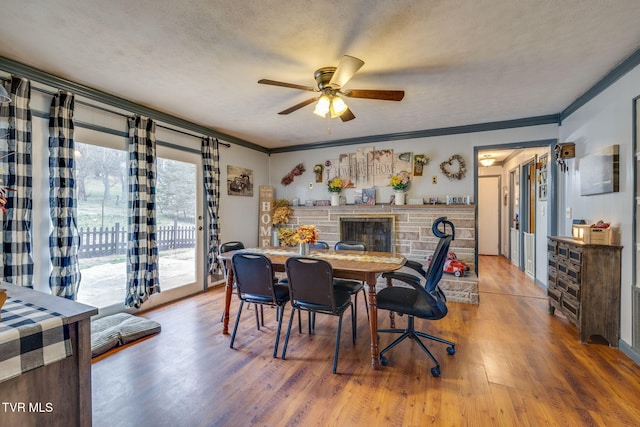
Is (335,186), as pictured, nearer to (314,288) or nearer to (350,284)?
(350,284)

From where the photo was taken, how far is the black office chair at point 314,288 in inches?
84.7

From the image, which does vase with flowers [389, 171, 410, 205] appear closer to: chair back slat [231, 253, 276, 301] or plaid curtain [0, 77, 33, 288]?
chair back slat [231, 253, 276, 301]

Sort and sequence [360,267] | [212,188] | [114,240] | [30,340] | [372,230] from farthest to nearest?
[372,230] < [212,188] < [114,240] < [360,267] < [30,340]

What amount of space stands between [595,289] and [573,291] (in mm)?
200

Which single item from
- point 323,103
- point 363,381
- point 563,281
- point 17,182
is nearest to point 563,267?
point 563,281

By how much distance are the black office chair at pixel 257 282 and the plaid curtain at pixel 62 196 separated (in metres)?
1.55

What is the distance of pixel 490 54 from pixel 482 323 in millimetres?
2616

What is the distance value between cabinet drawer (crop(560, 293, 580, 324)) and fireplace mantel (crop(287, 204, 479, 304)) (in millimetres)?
909

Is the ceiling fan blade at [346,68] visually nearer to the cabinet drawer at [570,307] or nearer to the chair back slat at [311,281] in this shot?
the chair back slat at [311,281]

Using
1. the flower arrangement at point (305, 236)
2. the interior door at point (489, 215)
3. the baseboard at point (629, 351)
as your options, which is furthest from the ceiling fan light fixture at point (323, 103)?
the interior door at point (489, 215)

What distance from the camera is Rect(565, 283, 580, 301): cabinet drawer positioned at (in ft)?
8.59

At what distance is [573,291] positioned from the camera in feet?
8.89

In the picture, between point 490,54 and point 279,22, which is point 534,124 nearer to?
point 490,54

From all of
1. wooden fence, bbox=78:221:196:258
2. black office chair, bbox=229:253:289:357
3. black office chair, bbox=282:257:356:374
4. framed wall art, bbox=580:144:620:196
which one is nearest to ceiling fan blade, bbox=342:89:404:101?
black office chair, bbox=282:257:356:374
